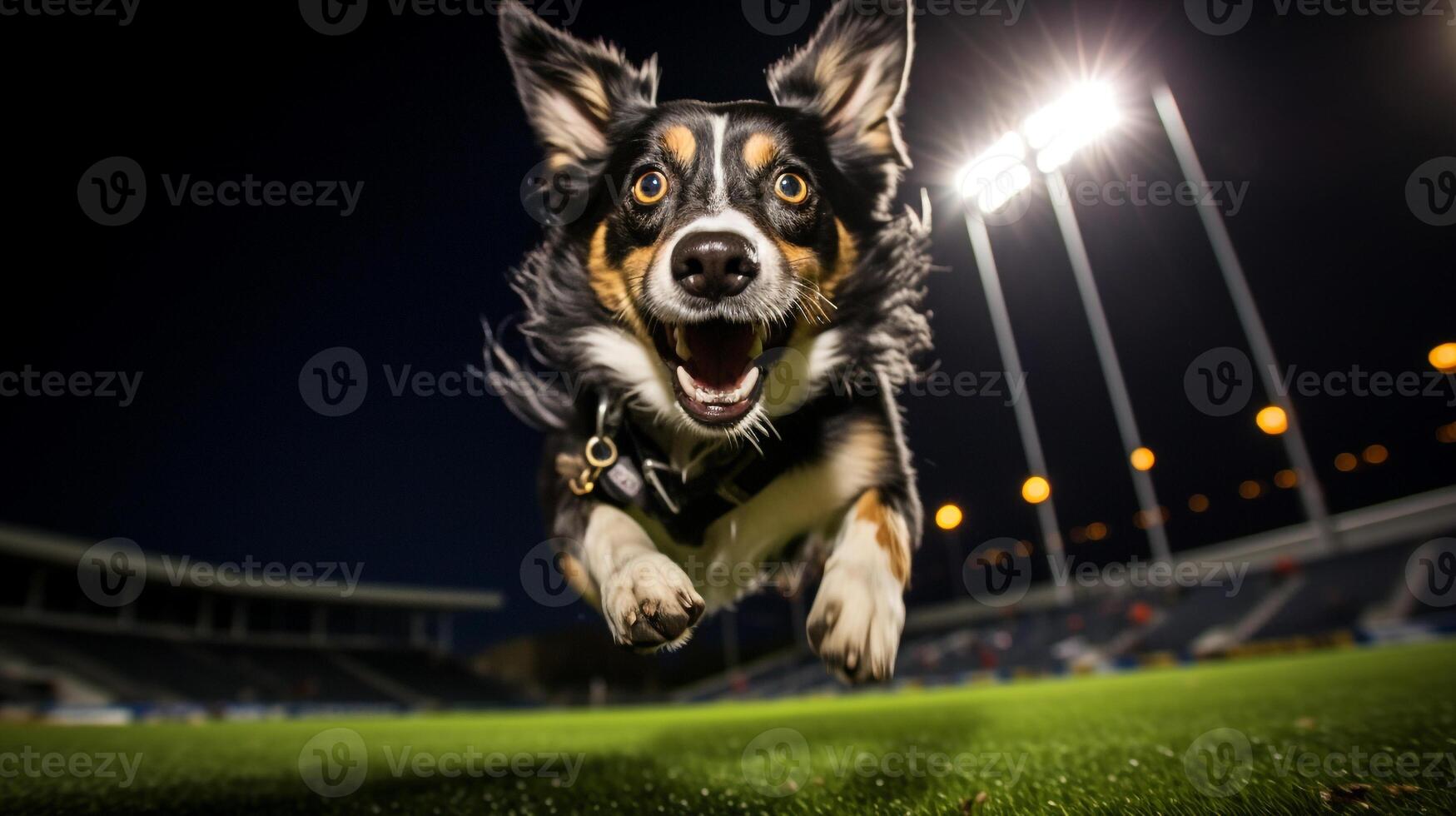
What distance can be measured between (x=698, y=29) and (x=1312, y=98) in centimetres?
949

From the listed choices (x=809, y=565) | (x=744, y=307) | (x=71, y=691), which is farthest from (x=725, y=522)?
(x=71, y=691)

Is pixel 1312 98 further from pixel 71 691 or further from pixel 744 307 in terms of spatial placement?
pixel 71 691

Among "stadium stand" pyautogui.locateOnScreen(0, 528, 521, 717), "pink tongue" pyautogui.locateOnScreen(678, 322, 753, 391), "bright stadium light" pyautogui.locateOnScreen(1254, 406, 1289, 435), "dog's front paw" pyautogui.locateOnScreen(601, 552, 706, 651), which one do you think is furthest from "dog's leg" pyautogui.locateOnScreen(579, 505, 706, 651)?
"stadium stand" pyautogui.locateOnScreen(0, 528, 521, 717)

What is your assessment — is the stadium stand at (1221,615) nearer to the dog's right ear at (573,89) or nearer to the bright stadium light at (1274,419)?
the bright stadium light at (1274,419)

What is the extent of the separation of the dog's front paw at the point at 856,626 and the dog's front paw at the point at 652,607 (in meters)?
0.33

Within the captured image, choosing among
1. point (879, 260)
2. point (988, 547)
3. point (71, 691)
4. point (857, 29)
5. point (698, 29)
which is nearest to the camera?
point (857, 29)

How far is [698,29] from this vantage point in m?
2.89

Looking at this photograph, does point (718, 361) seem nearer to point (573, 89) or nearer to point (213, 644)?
point (573, 89)

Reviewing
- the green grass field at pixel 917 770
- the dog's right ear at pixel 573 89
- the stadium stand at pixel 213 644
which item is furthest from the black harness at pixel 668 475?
the stadium stand at pixel 213 644

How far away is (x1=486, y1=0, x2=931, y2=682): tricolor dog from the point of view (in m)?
2.08

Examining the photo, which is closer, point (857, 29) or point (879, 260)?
point (857, 29)

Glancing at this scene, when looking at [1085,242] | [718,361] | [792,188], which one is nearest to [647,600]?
[718,361]

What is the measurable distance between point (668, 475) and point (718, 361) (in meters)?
0.43

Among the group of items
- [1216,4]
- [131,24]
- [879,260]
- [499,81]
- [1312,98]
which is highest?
[1312,98]
